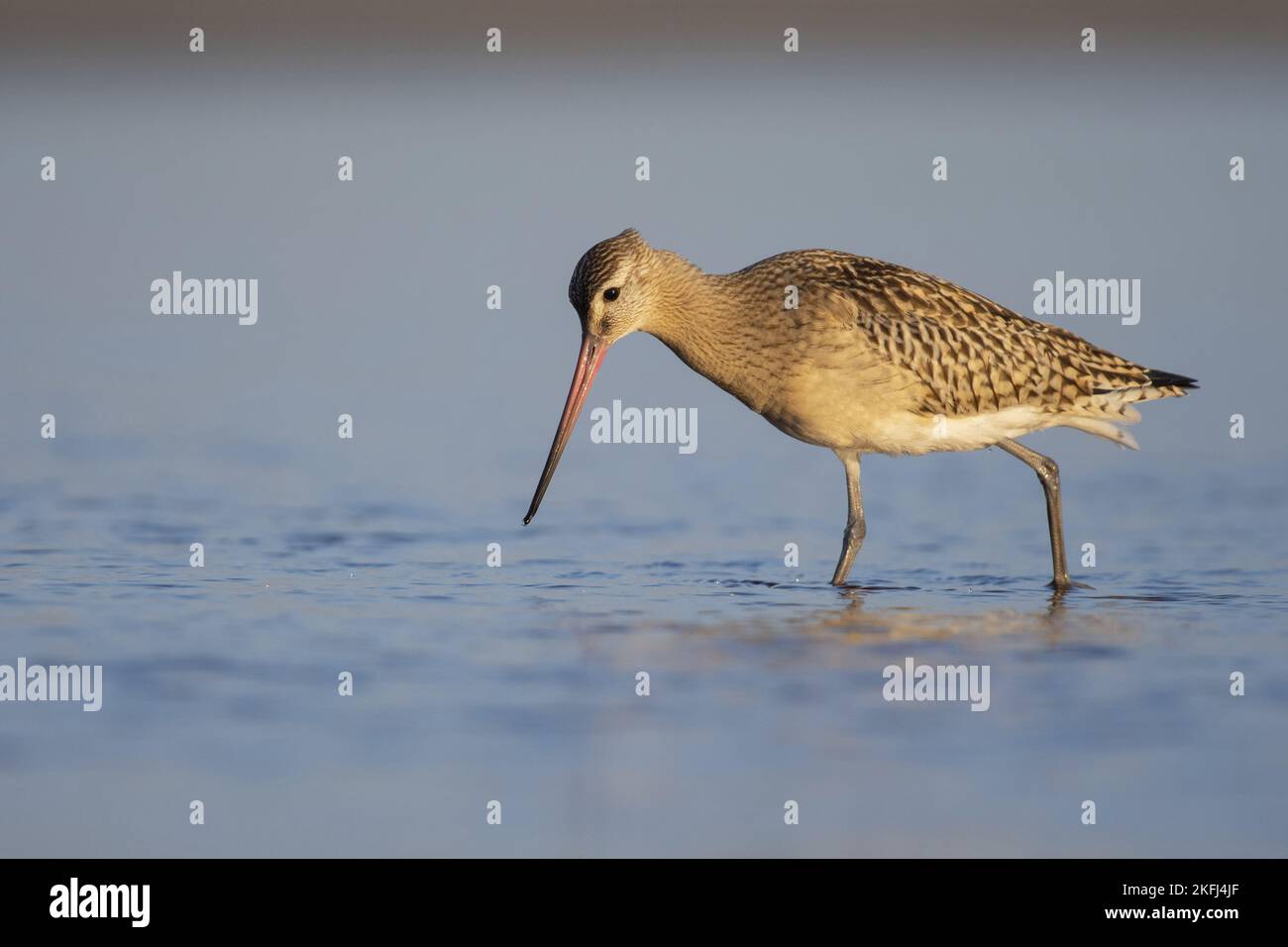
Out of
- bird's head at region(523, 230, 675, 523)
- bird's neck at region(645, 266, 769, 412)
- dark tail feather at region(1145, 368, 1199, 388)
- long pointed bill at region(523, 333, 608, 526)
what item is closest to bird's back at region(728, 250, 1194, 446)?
dark tail feather at region(1145, 368, 1199, 388)

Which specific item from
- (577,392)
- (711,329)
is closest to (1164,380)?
(711,329)

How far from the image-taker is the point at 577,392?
33.3 ft

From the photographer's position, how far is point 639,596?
30.7ft

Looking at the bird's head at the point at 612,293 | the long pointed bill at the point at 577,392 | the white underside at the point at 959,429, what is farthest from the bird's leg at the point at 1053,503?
the long pointed bill at the point at 577,392

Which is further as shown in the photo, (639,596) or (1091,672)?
(639,596)

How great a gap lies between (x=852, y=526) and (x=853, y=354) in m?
0.89

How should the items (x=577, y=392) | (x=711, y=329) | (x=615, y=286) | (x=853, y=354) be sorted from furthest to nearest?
(x=577, y=392) → (x=711, y=329) → (x=615, y=286) → (x=853, y=354)

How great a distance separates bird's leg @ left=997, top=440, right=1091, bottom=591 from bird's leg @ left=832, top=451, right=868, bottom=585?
0.78 meters

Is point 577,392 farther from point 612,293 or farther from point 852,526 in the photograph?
point 852,526

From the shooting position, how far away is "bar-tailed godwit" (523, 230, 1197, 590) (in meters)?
9.72

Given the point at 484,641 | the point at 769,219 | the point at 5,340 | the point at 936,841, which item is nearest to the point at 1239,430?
the point at 769,219

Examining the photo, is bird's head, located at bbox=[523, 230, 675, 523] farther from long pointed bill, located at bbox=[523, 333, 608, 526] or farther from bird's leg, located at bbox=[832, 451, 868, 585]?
bird's leg, located at bbox=[832, 451, 868, 585]

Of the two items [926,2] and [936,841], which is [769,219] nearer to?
[926,2]

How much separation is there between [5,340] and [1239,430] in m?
9.12
